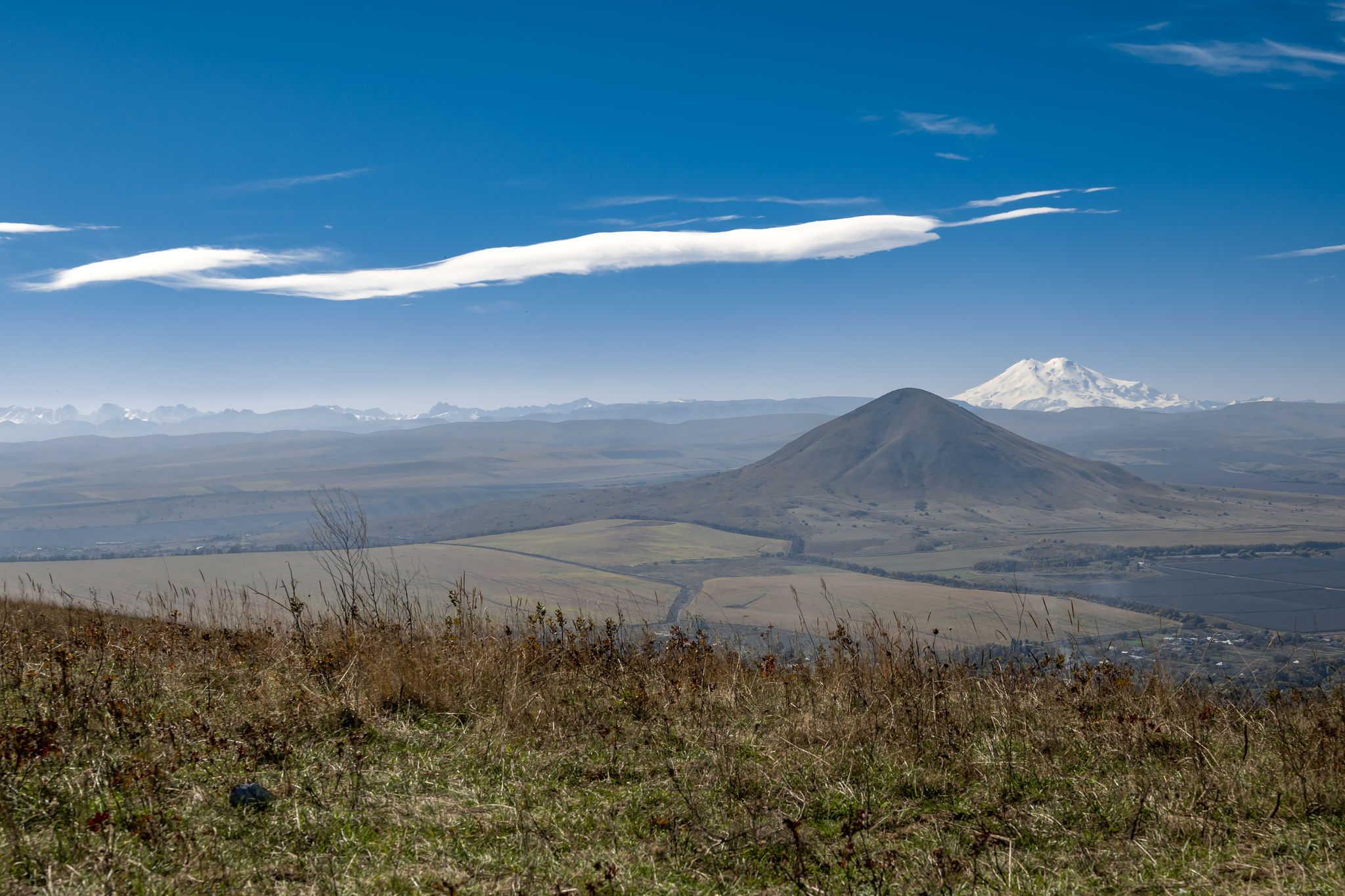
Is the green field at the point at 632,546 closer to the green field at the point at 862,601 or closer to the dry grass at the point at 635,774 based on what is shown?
the green field at the point at 862,601

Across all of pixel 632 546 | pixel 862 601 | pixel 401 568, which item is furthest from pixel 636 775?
pixel 632 546

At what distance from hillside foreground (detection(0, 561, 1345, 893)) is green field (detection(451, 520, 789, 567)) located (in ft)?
481

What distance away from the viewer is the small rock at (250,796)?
4156mm

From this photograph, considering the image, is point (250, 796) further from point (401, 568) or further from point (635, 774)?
point (401, 568)

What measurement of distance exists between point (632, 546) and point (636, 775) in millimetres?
173280

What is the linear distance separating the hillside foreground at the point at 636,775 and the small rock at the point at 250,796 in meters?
0.04

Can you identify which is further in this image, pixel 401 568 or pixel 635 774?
pixel 401 568

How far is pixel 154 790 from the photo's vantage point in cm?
405

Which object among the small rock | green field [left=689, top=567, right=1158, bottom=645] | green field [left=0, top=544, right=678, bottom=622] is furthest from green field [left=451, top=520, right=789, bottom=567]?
the small rock

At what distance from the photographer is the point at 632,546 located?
176 meters

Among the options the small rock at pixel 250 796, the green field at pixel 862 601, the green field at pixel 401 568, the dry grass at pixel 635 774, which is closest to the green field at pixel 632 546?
the green field at pixel 401 568

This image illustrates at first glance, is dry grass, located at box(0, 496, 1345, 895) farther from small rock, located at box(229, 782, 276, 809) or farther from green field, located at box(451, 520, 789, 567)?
green field, located at box(451, 520, 789, 567)

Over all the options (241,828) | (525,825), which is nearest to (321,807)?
(241,828)

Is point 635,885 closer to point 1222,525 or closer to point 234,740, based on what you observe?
point 234,740
